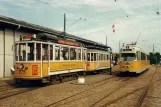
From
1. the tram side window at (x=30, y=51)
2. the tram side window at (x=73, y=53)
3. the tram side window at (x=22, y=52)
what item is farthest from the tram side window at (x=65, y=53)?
the tram side window at (x=22, y=52)

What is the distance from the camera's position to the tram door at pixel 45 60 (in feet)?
53.3

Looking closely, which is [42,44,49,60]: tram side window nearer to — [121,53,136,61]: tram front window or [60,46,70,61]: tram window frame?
[60,46,70,61]: tram window frame

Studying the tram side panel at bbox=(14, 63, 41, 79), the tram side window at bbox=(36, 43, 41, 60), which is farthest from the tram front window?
the tram side panel at bbox=(14, 63, 41, 79)

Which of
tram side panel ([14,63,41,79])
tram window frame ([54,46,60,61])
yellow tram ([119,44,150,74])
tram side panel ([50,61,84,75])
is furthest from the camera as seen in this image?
yellow tram ([119,44,150,74])

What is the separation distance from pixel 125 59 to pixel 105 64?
27.3 ft

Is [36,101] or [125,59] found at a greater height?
[125,59]

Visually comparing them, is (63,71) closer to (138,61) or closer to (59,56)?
(59,56)

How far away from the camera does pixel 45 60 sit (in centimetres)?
1652

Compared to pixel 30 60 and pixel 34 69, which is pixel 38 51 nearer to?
pixel 30 60

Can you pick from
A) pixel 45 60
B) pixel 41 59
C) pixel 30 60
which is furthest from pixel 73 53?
pixel 30 60

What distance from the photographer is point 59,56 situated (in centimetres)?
1842

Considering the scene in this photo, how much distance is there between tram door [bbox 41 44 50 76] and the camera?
1623cm

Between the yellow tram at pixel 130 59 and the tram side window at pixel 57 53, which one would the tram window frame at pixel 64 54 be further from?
the yellow tram at pixel 130 59

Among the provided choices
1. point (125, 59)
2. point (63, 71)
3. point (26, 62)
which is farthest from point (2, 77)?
point (125, 59)
